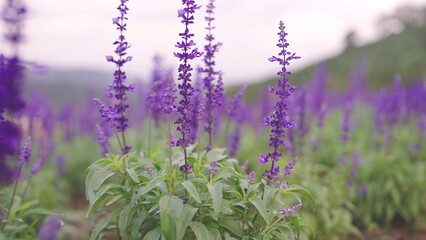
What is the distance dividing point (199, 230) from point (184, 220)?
0.41 ft

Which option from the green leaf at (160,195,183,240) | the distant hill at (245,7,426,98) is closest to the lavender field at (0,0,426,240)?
the green leaf at (160,195,183,240)

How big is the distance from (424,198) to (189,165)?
479cm

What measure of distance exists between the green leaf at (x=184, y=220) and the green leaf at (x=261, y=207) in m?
0.37

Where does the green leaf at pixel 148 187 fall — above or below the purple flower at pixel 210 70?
below

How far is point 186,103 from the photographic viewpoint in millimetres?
3012

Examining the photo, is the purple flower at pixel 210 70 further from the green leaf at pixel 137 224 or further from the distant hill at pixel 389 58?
the distant hill at pixel 389 58

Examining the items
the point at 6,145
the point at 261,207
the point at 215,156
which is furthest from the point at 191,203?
the point at 6,145

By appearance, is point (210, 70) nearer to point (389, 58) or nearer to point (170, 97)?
point (170, 97)

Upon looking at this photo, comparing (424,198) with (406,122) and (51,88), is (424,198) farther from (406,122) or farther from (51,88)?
(51,88)

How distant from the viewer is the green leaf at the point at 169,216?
109 inches

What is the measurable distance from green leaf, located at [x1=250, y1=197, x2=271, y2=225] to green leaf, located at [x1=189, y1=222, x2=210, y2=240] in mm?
328

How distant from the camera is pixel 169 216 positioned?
2.79m

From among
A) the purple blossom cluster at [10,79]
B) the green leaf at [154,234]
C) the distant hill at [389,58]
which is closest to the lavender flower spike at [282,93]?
the green leaf at [154,234]

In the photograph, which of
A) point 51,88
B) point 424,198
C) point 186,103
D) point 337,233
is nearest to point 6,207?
point 186,103
